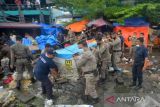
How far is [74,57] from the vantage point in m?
10.5

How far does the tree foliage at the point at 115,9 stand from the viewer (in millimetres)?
15648

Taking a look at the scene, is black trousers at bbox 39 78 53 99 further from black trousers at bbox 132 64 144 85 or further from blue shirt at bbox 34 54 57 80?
black trousers at bbox 132 64 144 85

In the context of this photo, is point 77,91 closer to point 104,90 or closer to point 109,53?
point 104,90

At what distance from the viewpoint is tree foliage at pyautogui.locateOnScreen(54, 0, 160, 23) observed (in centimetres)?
1565

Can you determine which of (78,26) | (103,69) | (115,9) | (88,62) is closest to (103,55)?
(103,69)

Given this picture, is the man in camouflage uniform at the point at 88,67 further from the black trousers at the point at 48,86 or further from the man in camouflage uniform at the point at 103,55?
the man in camouflage uniform at the point at 103,55

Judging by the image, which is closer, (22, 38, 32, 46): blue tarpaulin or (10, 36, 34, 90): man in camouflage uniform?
(10, 36, 34, 90): man in camouflage uniform

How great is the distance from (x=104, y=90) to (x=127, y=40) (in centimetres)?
608

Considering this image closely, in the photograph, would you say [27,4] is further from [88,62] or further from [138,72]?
[88,62]

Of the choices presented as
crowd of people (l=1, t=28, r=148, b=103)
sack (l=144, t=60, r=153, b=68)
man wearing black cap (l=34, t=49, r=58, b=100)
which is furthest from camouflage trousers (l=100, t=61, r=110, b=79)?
sack (l=144, t=60, r=153, b=68)

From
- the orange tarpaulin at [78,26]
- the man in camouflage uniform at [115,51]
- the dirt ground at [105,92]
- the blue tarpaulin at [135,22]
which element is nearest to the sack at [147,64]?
the dirt ground at [105,92]

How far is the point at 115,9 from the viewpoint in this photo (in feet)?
55.3

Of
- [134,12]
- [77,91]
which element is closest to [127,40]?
[134,12]

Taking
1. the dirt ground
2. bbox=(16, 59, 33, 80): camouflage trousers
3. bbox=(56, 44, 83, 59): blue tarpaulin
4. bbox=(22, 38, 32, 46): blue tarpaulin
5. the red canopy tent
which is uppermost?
the red canopy tent
